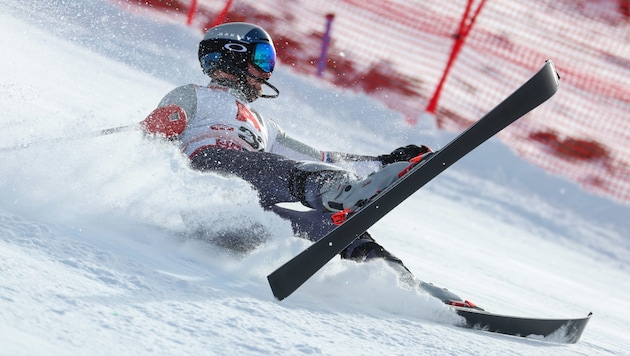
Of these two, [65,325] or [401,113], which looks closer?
[65,325]

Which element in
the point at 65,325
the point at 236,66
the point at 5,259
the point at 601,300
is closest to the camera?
the point at 65,325

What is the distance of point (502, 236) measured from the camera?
248 inches

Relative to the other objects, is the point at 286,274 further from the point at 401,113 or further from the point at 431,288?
the point at 401,113

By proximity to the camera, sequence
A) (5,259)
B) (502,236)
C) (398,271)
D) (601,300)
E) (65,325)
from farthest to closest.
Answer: (502,236) < (601,300) < (398,271) < (5,259) < (65,325)

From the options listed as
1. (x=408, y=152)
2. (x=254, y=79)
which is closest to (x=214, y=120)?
(x=254, y=79)

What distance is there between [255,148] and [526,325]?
155 cm

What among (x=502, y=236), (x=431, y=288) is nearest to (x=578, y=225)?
(x=502, y=236)

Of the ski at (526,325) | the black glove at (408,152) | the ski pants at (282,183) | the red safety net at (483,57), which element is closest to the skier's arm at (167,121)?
the ski pants at (282,183)

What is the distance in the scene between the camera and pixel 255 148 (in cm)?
360

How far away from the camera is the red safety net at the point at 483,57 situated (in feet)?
25.2

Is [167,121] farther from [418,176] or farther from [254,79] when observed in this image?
[418,176]

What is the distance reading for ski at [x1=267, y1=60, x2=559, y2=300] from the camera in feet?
8.11

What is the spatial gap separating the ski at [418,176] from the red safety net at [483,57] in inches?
202

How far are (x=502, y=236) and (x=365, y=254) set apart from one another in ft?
11.1
